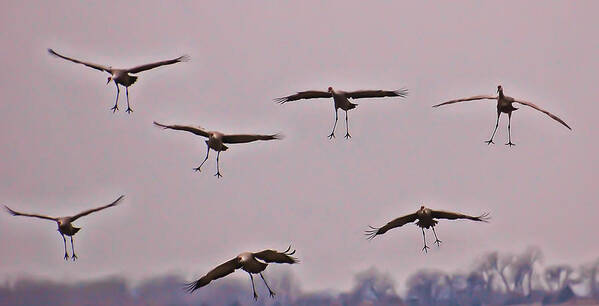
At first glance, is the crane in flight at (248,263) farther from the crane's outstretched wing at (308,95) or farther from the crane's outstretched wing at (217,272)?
the crane's outstretched wing at (308,95)

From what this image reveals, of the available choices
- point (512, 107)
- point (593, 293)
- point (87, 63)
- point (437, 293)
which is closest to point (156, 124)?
point (87, 63)

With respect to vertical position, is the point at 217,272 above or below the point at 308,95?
Result: below

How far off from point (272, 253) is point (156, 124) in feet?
Result: 15.9

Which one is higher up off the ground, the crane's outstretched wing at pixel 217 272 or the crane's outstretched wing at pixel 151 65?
the crane's outstretched wing at pixel 151 65

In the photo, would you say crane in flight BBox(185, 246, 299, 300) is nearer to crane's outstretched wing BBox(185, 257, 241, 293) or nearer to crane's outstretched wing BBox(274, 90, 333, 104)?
crane's outstretched wing BBox(185, 257, 241, 293)

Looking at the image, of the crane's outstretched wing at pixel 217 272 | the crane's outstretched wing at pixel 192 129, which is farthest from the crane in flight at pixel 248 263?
the crane's outstretched wing at pixel 192 129

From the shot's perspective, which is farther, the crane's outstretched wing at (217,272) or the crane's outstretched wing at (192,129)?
the crane's outstretched wing at (192,129)

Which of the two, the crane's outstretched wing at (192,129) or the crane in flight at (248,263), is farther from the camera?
the crane's outstretched wing at (192,129)

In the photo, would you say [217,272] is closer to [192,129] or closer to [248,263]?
Answer: [248,263]

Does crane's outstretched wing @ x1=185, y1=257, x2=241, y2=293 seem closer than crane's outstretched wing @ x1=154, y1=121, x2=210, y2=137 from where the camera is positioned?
Yes

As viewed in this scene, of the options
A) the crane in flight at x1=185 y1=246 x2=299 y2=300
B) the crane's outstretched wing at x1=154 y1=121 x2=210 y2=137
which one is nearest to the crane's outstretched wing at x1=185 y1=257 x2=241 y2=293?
the crane in flight at x1=185 y1=246 x2=299 y2=300

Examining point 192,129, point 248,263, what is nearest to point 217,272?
point 248,263

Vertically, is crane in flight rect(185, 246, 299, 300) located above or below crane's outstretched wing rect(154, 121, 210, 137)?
below

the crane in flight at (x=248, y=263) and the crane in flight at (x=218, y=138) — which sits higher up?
the crane in flight at (x=218, y=138)
